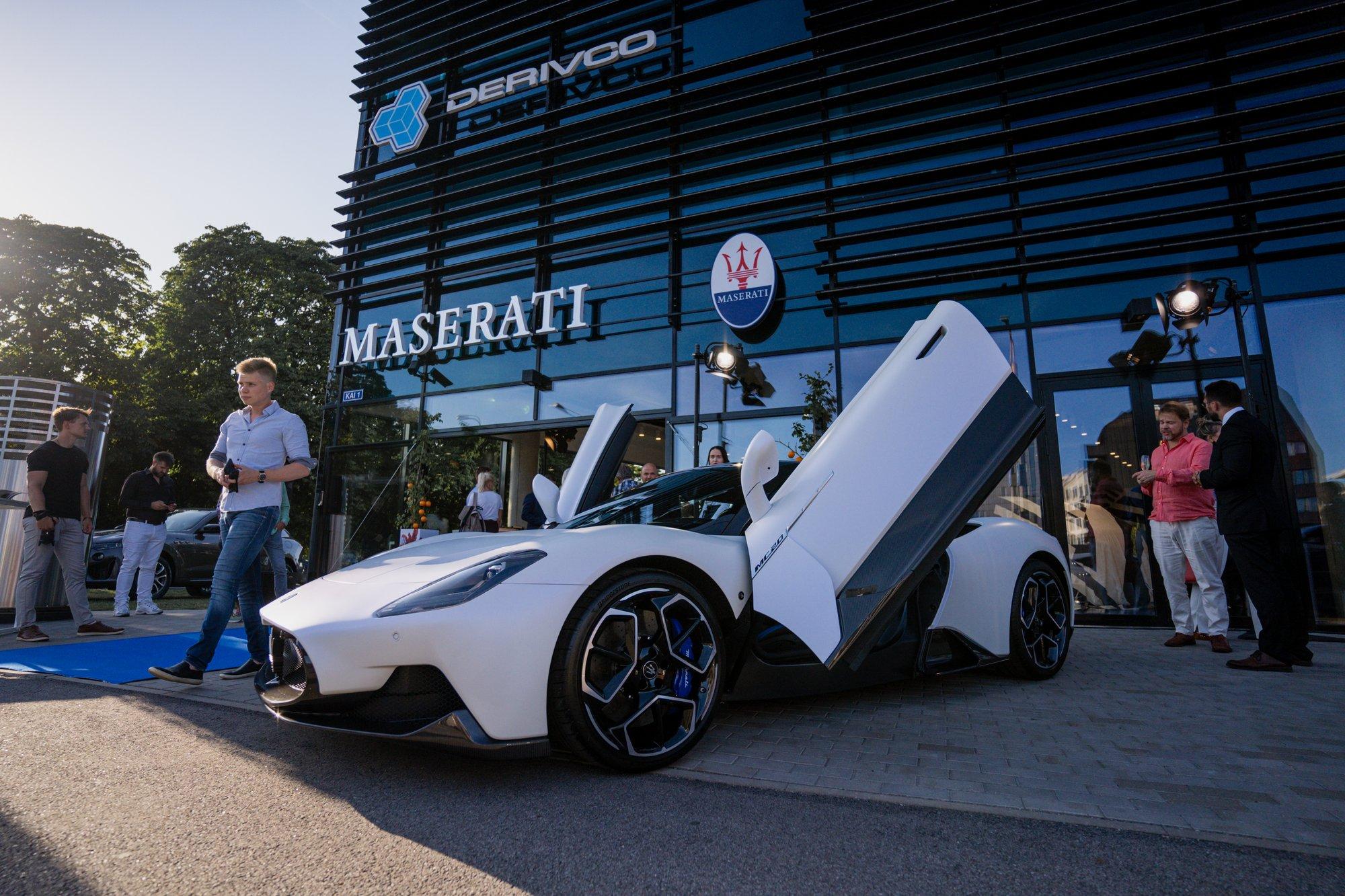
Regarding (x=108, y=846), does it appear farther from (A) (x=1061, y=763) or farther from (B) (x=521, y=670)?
(A) (x=1061, y=763)

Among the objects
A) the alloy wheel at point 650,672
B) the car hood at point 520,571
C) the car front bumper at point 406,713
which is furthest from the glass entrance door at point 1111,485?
the car front bumper at point 406,713

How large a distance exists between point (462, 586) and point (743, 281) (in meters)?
6.93

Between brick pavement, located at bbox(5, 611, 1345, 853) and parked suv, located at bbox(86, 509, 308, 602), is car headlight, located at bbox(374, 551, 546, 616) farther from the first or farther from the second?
parked suv, located at bbox(86, 509, 308, 602)

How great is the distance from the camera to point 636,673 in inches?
89.0

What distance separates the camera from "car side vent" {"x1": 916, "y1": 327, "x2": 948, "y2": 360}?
2822 mm

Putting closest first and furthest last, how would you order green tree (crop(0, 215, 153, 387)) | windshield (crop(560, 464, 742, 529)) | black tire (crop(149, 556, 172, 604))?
1. windshield (crop(560, 464, 742, 529))
2. black tire (crop(149, 556, 172, 604))
3. green tree (crop(0, 215, 153, 387))

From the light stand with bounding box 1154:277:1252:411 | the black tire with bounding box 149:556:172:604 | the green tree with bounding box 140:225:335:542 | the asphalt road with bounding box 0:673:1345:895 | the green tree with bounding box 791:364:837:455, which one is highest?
the green tree with bounding box 140:225:335:542

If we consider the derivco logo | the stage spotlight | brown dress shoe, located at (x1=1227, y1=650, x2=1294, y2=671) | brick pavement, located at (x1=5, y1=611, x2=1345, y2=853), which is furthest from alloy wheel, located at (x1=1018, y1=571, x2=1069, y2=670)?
the derivco logo

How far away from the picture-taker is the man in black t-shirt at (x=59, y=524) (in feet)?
17.1

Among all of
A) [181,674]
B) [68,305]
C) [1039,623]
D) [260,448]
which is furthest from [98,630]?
[68,305]

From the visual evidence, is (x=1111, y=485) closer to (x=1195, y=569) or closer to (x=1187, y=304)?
(x=1195, y=569)

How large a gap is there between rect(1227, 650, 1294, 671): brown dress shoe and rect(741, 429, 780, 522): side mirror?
366 cm

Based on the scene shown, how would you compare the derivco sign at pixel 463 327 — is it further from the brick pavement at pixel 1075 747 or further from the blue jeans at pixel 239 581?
the brick pavement at pixel 1075 747

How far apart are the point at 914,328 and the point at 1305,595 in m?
5.74
